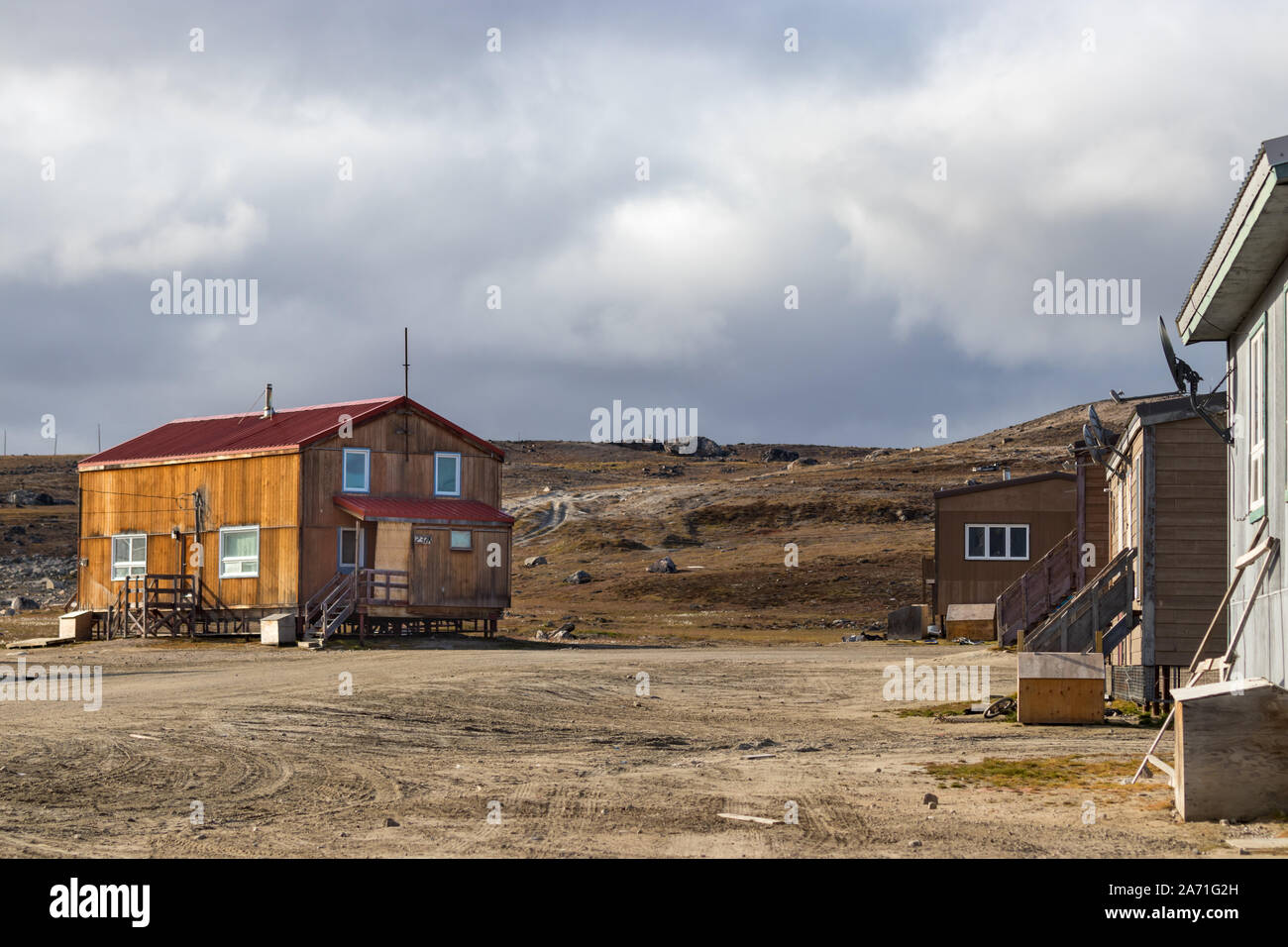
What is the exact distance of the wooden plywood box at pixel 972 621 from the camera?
40.2 meters

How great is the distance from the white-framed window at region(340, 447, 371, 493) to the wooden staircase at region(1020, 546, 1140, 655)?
2161 cm

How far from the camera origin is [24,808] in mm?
11438

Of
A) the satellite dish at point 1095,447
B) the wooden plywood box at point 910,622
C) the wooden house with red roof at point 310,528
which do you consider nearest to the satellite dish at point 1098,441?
the satellite dish at point 1095,447

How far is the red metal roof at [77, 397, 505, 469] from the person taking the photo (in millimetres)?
39062

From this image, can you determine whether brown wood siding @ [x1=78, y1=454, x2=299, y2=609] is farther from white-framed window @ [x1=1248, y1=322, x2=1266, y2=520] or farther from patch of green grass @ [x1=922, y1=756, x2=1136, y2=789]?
white-framed window @ [x1=1248, y1=322, x2=1266, y2=520]

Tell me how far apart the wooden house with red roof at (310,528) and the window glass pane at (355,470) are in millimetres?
38

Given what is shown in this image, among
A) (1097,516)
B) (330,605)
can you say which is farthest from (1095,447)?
(330,605)

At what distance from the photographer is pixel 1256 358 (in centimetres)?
1251

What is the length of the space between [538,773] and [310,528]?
25.0 meters

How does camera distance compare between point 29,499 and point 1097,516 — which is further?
point 29,499

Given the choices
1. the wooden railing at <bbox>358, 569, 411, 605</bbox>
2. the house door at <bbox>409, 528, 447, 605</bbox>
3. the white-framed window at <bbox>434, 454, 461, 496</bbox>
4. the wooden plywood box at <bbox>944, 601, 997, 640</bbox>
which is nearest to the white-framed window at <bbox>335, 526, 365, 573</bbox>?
the wooden railing at <bbox>358, 569, 411, 605</bbox>

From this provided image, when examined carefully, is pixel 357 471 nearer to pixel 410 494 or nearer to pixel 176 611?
pixel 410 494
